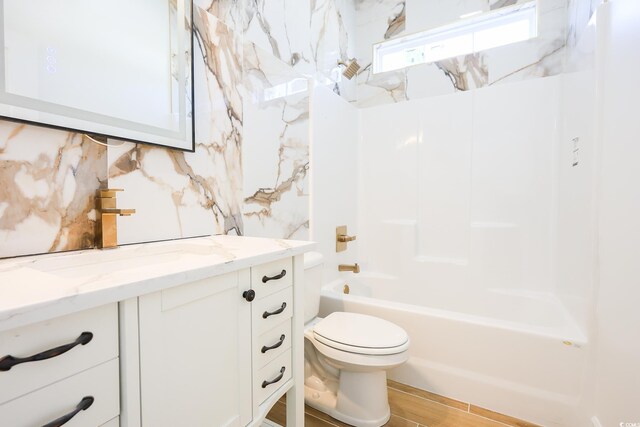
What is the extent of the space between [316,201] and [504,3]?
205 centimetres

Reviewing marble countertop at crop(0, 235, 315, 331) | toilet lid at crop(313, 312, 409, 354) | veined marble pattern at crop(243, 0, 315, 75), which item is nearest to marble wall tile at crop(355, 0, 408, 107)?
veined marble pattern at crop(243, 0, 315, 75)

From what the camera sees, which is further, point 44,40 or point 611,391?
point 611,391

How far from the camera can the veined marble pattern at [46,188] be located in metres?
0.78

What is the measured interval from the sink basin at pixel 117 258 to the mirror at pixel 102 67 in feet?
1.24

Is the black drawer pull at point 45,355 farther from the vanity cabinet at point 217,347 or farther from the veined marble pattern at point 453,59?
the veined marble pattern at point 453,59

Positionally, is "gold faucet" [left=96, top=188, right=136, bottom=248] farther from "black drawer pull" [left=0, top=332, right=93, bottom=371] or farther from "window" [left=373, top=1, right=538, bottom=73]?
"window" [left=373, top=1, right=538, bottom=73]

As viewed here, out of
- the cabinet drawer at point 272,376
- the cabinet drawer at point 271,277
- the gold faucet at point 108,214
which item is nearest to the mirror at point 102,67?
the gold faucet at point 108,214

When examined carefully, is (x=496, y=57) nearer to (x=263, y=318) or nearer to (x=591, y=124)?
(x=591, y=124)

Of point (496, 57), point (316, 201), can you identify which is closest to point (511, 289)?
point (316, 201)

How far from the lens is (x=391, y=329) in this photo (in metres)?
1.42

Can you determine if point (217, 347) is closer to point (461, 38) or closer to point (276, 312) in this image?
point (276, 312)

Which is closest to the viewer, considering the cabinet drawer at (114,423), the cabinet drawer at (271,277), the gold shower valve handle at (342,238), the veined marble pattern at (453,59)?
the cabinet drawer at (114,423)

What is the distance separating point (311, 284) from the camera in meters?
1.53

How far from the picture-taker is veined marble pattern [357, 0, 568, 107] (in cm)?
205
